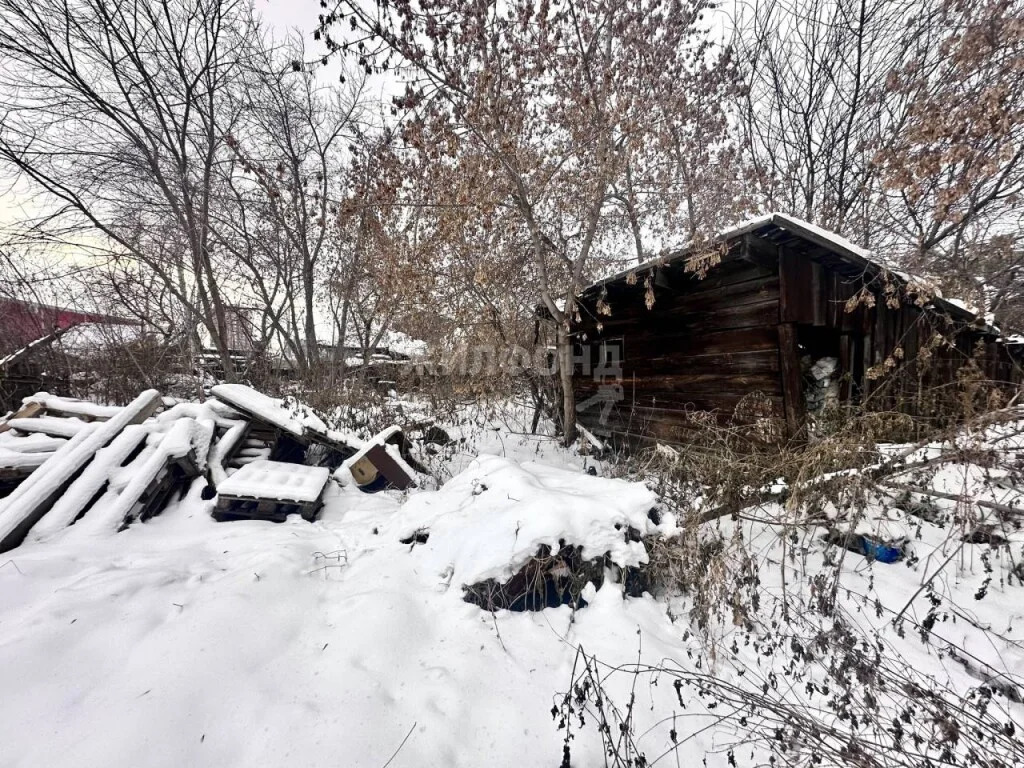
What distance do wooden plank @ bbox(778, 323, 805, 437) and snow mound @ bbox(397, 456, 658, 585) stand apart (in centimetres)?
242

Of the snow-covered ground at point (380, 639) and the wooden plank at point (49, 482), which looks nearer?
the snow-covered ground at point (380, 639)

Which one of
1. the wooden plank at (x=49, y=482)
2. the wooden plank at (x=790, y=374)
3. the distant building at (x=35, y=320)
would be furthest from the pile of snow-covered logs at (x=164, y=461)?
the distant building at (x=35, y=320)

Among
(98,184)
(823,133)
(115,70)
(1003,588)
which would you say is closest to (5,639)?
(1003,588)

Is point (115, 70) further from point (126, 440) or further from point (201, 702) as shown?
point (201, 702)

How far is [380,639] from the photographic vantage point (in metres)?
2.06

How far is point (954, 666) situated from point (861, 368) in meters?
3.61

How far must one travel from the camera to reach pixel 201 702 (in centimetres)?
159

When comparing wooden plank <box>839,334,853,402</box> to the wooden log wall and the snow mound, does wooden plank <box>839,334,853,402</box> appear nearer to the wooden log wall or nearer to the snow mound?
the wooden log wall

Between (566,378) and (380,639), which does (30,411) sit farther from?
(566,378)

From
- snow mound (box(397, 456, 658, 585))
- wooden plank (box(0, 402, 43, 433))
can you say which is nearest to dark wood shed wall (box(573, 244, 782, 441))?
snow mound (box(397, 456, 658, 585))

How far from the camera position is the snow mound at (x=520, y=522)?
2.50 meters

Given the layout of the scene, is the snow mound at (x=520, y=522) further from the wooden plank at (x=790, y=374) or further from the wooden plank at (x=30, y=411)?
the wooden plank at (x=30, y=411)

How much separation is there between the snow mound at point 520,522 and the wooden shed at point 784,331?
2.28 metres

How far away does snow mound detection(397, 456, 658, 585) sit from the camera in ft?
8.21
